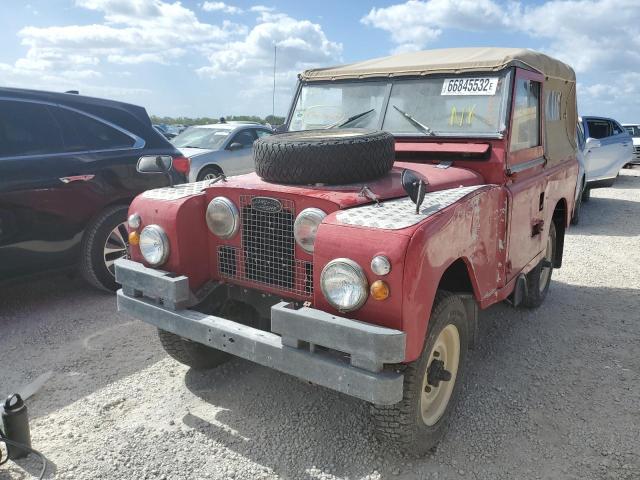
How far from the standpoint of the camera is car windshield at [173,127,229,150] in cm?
1140

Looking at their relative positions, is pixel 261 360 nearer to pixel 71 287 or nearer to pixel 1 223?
pixel 1 223

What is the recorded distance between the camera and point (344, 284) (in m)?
2.49

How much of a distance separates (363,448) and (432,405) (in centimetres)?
46

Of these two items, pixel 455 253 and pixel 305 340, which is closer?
pixel 305 340

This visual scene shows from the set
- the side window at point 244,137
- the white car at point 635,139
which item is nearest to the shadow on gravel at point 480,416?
the side window at point 244,137

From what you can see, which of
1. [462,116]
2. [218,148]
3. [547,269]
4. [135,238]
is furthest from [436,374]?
[218,148]

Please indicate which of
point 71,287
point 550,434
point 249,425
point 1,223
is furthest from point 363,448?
point 71,287

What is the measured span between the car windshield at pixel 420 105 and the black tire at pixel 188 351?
6.36ft

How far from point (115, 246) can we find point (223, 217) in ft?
8.20

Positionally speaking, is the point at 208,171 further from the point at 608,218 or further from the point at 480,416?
the point at 480,416

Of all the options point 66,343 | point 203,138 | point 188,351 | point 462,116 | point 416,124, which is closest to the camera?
point 188,351

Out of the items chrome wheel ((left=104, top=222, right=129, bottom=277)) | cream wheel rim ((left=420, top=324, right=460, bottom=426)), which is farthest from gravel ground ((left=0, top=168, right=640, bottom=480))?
chrome wheel ((left=104, top=222, right=129, bottom=277))

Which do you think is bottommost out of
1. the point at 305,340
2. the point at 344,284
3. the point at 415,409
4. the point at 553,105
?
the point at 415,409

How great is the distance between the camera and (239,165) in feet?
37.3
